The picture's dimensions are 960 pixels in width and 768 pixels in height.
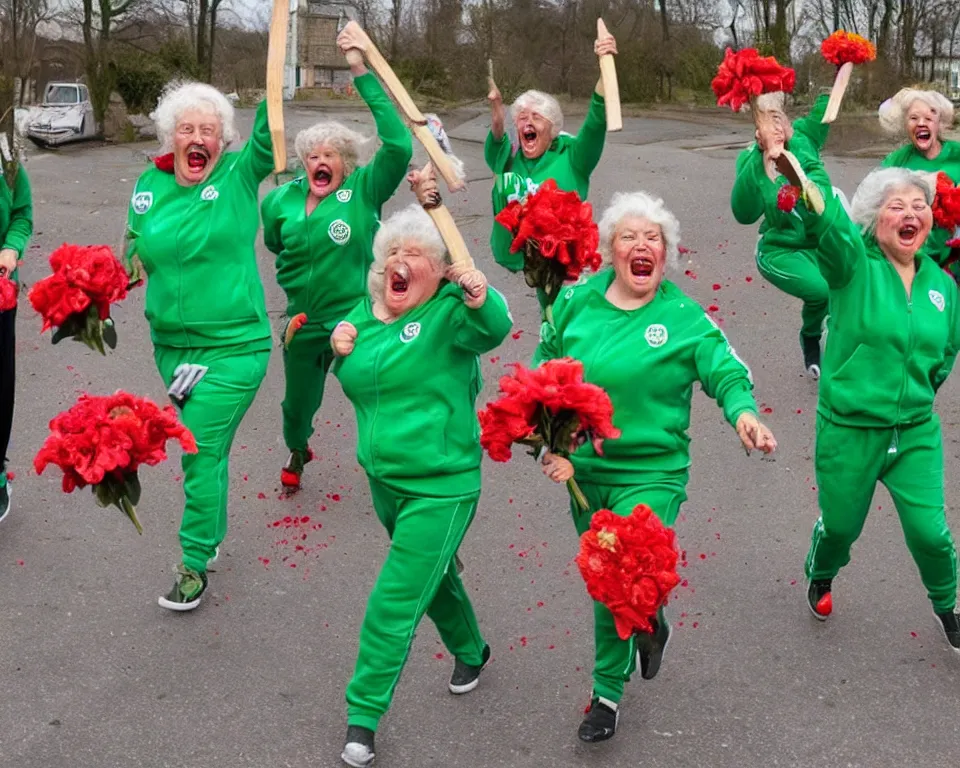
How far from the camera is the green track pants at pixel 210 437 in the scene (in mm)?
5895

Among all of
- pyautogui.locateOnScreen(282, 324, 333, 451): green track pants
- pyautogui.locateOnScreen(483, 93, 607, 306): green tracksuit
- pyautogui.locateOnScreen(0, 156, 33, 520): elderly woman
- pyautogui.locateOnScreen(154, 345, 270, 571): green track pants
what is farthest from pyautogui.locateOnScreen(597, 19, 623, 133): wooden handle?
pyautogui.locateOnScreen(0, 156, 33, 520): elderly woman

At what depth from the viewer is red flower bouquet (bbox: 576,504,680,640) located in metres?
4.17

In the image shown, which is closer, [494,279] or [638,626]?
[638,626]

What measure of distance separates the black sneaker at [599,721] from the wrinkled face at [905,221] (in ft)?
6.90

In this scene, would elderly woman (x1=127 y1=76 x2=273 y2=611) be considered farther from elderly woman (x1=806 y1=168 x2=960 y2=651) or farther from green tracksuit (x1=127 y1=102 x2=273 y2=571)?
elderly woman (x1=806 y1=168 x2=960 y2=651)

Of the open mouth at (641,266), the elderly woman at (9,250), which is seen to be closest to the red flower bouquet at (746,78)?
the open mouth at (641,266)

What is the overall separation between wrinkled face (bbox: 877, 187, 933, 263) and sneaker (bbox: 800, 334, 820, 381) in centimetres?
415

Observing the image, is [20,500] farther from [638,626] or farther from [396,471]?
[638,626]

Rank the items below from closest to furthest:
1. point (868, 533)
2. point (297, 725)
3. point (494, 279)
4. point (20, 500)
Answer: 1. point (297, 725)
2. point (868, 533)
3. point (20, 500)
4. point (494, 279)

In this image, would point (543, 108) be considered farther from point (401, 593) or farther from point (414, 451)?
point (401, 593)

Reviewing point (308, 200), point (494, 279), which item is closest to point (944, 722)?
point (308, 200)

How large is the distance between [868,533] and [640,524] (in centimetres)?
306

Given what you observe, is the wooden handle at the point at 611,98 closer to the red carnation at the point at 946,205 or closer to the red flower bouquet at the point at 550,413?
the red flower bouquet at the point at 550,413

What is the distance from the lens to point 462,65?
1411 inches
